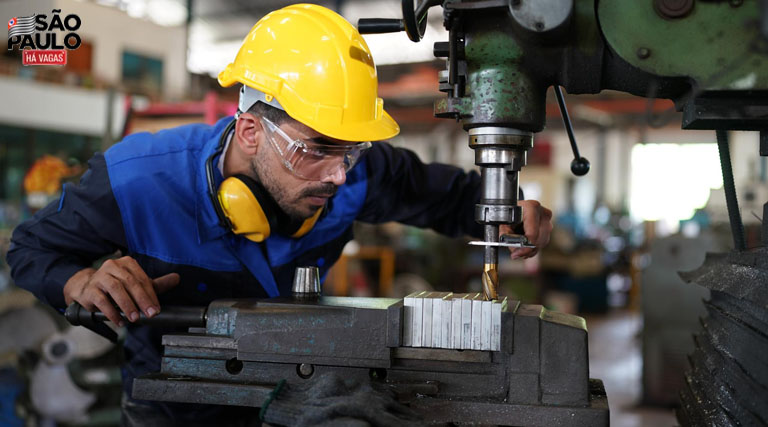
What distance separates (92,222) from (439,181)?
78 centimetres

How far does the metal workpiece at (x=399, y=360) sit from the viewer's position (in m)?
0.83

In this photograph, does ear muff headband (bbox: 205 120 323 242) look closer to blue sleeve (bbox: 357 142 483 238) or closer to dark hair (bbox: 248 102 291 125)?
dark hair (bbox: 248 102 291 125)

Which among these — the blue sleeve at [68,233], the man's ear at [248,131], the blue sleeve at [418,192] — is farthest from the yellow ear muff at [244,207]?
the blue sleeve at [418,192]

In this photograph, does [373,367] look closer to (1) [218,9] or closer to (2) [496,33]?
(2) [496,33]

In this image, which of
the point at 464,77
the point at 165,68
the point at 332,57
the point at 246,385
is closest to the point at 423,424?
the point at 246,385

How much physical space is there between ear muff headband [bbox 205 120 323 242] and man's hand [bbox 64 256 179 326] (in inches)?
7.9

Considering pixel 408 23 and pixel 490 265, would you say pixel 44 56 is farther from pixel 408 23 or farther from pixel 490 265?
pixel 490 265

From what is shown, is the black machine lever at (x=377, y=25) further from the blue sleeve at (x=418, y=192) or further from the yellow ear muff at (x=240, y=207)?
Result: the blue sleeve at (x=418, y=192)

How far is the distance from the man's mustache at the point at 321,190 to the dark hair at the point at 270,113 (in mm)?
142

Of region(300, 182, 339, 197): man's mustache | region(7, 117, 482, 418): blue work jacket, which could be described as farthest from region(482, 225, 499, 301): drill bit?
region(7, 117, 482, 418): blue work jacket

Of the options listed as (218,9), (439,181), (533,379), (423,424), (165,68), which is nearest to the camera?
(423,424)

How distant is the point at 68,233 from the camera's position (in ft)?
4.07

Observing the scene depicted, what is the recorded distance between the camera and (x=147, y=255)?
1284 mm

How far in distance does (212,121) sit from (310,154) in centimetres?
185
